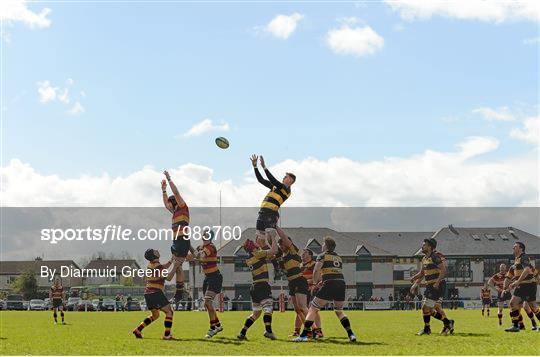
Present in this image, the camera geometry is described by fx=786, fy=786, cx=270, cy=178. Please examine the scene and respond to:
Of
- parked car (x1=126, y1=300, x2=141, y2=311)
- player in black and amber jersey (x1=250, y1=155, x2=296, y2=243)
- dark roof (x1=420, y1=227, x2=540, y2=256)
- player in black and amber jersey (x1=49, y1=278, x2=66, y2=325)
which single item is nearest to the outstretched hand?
player in black and amber jersey (x1=250, y1=155, x2=296, y2=243)

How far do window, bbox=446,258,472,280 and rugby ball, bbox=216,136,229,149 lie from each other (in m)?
88.4

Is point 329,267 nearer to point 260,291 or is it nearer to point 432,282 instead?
point 260,291

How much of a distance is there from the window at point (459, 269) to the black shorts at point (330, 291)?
89.5 metres

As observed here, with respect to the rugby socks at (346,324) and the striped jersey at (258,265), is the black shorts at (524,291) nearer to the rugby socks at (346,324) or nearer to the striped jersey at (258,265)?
the rugby socks at (346,324)

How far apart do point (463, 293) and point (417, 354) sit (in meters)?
91.6

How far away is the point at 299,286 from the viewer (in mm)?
18438

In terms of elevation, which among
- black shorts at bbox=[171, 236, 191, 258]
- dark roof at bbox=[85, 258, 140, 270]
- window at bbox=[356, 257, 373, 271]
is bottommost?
black shorts at bbox=[171, 236, 191, 258]

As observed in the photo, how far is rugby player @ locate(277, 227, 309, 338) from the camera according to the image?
18.1 metres

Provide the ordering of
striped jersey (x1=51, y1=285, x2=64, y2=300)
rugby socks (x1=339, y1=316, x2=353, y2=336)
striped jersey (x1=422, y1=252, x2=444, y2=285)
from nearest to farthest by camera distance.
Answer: rugby socks (x1=339, y1=316, x2=353, y2=336) → striped jersey (x1=422, y1=252, x2=444, y2=285) → striped jersey (x1=51, y1=285, x2=64, y2=300)

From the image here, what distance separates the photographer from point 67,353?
1481 centimetres

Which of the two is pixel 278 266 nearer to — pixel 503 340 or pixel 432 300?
pixel 432 300

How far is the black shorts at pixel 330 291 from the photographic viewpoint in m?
17.3

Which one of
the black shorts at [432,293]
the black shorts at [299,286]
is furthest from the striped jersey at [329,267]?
the black shorts at [432,293]

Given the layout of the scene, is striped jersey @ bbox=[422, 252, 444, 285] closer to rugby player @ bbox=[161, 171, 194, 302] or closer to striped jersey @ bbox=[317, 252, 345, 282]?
striped jersey @ bbox=[317, 252, 345, 282]
